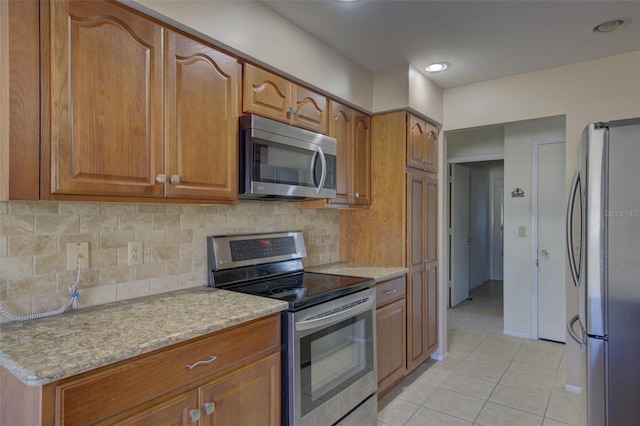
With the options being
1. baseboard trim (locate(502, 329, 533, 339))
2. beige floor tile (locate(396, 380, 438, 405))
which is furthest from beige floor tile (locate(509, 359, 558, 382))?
beige floor tile (locate(396, 380, 438, 405))

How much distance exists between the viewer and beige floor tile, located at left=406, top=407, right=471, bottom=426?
2.29 meters

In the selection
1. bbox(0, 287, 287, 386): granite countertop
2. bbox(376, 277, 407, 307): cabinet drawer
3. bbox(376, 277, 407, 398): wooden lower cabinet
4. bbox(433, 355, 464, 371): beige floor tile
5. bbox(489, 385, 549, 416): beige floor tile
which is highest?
bbox(0, 287, 287, 386): granite countertop

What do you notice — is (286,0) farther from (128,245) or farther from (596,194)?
(596,194)

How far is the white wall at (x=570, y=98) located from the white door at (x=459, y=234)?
2011mm

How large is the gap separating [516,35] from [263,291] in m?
2.18

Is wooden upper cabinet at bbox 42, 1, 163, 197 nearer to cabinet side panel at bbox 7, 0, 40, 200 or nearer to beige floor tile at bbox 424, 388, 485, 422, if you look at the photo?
cabinet side panel at bbox 7, 0, 40, 200

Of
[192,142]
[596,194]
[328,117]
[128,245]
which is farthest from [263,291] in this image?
[596,194]

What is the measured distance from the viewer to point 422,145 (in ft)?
10.0

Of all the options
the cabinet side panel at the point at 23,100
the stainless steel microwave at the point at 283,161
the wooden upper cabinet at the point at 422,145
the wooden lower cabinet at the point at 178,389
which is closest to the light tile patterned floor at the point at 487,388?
the wooden lower cabinet at the point at 178,389

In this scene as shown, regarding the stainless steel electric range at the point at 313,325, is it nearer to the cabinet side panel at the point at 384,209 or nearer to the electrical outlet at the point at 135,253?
the electrical outlet at the point at 135,253

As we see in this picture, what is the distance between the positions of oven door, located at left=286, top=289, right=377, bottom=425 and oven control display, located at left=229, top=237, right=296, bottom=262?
61cm

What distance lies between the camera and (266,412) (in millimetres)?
1608

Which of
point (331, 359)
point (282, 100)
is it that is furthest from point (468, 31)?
point (331, 359)

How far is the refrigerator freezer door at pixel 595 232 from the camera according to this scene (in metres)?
1.66
